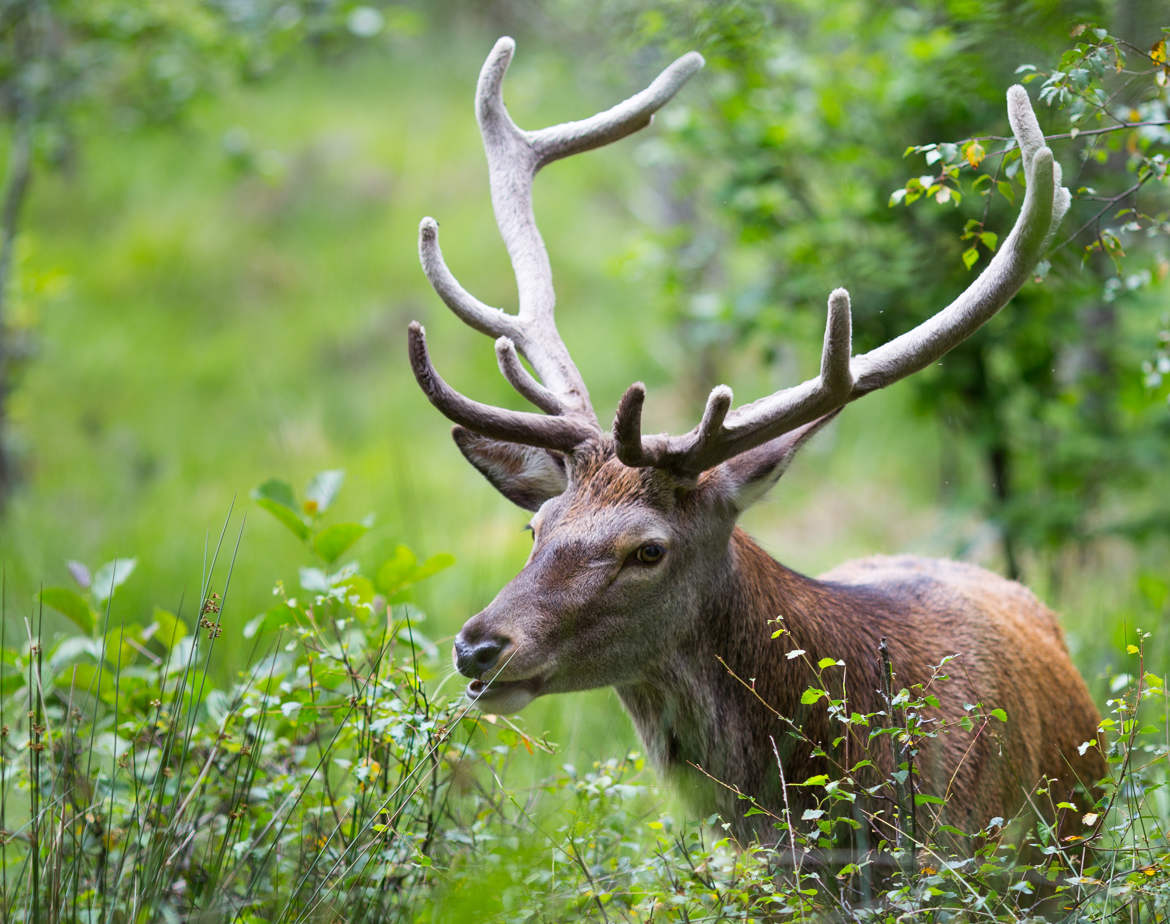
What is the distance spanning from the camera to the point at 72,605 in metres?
3.29

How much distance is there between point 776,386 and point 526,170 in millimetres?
6611

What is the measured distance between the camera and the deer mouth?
2.76 metres

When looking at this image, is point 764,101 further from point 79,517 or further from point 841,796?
point 79,517

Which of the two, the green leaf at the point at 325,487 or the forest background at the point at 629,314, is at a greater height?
the forest background at the point at 629,314

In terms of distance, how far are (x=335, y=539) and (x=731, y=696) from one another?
3.77 ft

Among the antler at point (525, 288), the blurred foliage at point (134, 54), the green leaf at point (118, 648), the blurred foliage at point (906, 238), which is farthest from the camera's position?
the blurred foliage at point (134, 54)

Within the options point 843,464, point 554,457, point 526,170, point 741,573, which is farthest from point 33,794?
point 843,464

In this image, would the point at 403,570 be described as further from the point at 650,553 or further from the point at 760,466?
the point at 760,466

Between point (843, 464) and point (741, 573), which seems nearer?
point (741, 573)

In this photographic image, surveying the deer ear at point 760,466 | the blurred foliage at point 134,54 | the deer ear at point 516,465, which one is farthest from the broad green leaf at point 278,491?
the blurred foliage at point 134,54

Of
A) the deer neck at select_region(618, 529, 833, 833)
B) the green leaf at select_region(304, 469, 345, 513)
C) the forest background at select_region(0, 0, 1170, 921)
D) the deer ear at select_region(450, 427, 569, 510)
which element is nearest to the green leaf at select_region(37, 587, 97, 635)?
the forest background at select_region(0, 0, 1170, 921)

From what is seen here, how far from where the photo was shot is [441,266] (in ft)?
11.2

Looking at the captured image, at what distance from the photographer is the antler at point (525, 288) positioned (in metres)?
2.94

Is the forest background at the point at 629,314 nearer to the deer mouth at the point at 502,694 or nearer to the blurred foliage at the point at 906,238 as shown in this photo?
the blurred foliage at the point at 906,238
